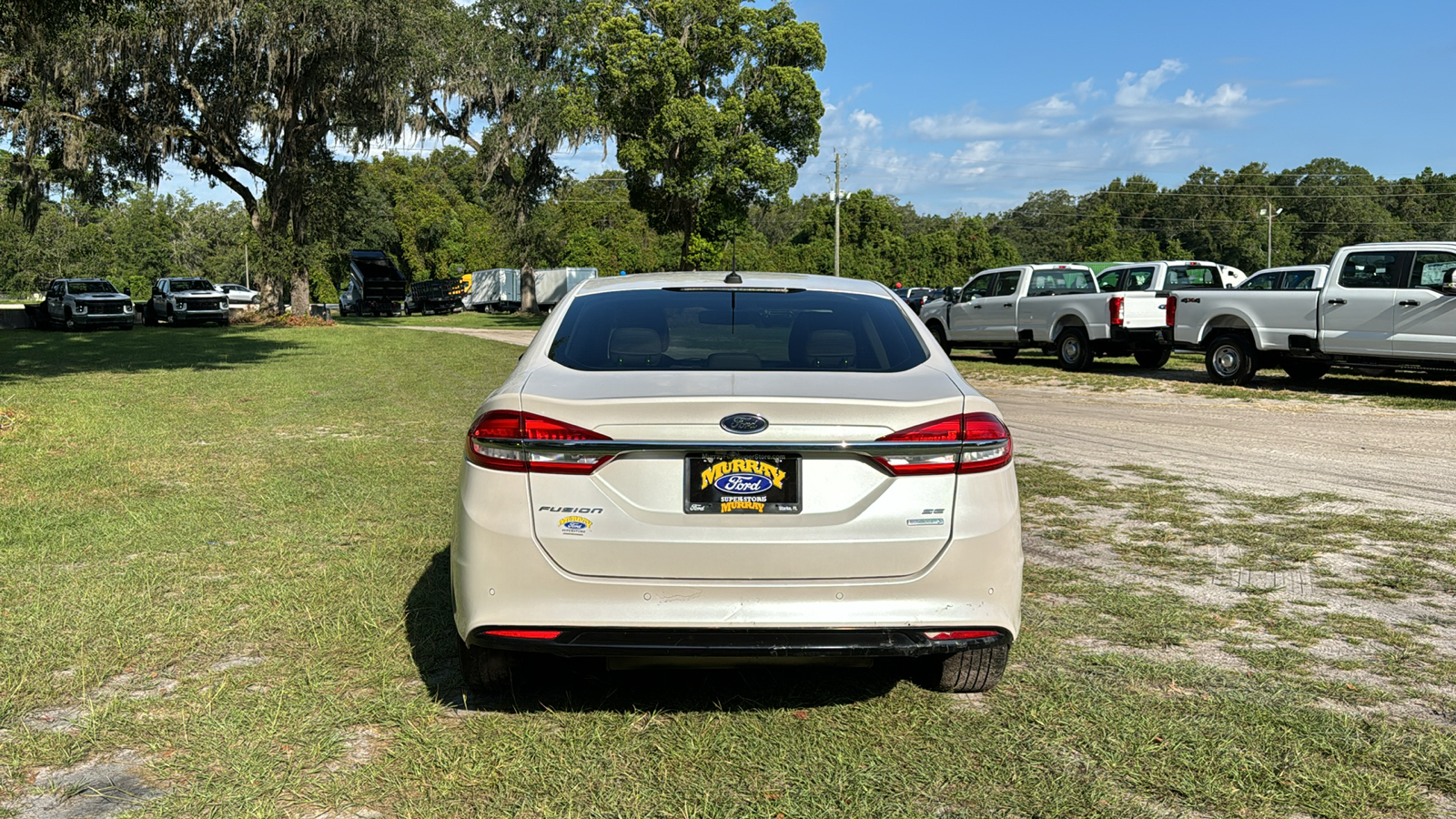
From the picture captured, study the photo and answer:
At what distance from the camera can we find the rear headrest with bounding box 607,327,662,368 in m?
4.23

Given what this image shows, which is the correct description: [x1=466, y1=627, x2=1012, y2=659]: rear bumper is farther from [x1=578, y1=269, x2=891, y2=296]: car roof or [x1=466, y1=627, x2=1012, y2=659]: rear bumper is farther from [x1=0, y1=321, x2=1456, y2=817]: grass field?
[x1=578, y1=269, x2=891, y2=296]: car roof

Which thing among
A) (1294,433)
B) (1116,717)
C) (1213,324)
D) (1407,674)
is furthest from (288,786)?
(1213,324)

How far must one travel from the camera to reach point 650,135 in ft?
139

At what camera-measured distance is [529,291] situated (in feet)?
184

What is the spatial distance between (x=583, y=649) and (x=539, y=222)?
157ft

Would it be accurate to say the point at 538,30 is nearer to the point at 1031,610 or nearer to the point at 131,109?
the point at 131,109

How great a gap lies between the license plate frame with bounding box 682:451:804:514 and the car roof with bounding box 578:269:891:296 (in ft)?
4.39

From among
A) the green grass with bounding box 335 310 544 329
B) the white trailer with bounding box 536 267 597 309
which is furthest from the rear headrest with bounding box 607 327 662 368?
the white trailer with bounding box 536 267 597 309

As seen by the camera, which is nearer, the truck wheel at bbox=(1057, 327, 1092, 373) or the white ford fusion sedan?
the white ford fusion sedan

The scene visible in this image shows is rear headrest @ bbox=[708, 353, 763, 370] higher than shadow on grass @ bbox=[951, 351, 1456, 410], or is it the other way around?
rear headrest @ bbox=[708, 353, 763, 370]

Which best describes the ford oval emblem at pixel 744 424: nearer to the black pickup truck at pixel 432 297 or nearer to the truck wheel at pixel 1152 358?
the truck wheel at pixel 1152 358

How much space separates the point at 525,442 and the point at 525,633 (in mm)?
611

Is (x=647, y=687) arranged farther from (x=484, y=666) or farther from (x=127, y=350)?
(x=127, y=350)

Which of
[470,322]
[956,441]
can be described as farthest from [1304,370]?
[470,322]
